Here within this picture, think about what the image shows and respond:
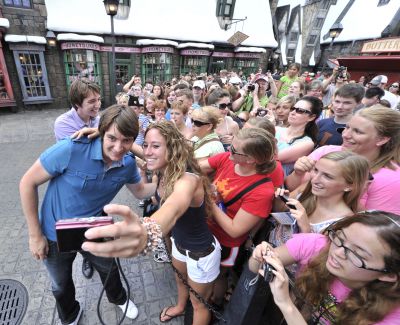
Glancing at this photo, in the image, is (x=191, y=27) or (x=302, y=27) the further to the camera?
(x=302, y=27)

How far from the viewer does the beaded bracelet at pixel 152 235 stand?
1016mm

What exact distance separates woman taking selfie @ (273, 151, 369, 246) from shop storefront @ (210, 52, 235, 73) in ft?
50.5

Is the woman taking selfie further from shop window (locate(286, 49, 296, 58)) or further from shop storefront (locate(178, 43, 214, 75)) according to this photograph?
shop window (locate(286, 49, 296, 58))

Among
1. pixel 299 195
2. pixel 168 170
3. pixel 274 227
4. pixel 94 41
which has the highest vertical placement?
pixel 94 41

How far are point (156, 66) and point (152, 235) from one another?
14027 mm

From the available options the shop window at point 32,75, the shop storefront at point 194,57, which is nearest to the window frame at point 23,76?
the shop window at point 32,75

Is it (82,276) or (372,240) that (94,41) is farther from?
(372,240)

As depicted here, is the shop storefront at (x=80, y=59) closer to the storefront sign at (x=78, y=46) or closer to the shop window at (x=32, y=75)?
the storefront sign at (x=78, y=46)

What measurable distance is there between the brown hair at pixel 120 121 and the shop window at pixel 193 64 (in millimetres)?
13800

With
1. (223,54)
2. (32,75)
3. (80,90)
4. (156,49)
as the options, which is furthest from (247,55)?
(80,90)

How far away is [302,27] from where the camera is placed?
94.3ft

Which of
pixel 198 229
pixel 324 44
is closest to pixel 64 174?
pixel 198 229

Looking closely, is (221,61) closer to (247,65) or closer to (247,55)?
(247,55)

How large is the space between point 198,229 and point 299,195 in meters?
0.98
